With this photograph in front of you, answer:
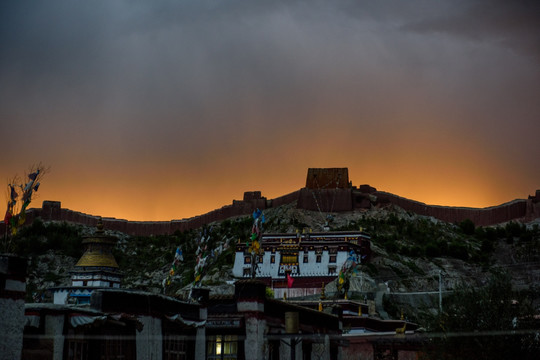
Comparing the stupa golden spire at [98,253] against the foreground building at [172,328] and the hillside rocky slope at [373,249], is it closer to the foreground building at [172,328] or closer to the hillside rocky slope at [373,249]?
the foreground building at [172,328]

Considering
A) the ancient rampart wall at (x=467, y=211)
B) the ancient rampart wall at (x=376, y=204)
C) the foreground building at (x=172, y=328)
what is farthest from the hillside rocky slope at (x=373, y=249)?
the foreground building at (x=172, y=328)

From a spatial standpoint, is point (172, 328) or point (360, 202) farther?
point (360, 202)

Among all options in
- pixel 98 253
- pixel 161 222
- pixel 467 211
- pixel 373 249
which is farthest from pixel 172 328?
pixel 161 222

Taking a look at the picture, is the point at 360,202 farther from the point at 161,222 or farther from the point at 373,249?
the point at 161,222

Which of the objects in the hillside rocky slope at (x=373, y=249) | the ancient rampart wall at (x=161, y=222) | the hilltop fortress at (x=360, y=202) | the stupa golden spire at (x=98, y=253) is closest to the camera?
the stupa golden spire at (x=98, y=253)

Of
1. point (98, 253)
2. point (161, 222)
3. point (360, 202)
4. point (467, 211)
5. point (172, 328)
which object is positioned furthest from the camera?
point (161, 222)

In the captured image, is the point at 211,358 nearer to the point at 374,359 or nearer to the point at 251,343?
the point at 251,343

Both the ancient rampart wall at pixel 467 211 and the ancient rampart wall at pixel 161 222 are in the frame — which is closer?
the ancient rampart wall at pixel 467 211

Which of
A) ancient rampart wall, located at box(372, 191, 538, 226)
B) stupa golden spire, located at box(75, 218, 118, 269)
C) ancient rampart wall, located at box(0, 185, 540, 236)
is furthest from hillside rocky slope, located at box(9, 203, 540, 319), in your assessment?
stupa golden spire, located at box(75, 218, 118, 269)

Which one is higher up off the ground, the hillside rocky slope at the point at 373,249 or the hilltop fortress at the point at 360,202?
the hilltop fortress at the point at 360,202

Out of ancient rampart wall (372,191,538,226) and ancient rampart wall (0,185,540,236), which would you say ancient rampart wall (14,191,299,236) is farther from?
ancient rampart wall (372,191,538,226)

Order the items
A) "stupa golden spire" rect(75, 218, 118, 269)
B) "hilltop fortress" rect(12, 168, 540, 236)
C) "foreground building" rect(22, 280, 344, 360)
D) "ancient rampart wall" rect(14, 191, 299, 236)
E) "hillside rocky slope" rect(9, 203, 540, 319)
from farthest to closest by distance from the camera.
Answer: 1. "ancient rampart wall" rect(14, 191, 299, 236)
2. "hilltop fortress" rect(12, 168, 540, 236)
3. "hillside rocky slope" rect(9, 203, 540, 319)
4. "stupa golden spire" rect(75, 218, 118, 269)
5. "foreground building" rect(22, 280, 344, 360)

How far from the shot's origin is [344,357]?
48375 millimetres

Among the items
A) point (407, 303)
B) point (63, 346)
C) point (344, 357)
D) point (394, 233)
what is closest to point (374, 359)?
point (344, 357)
